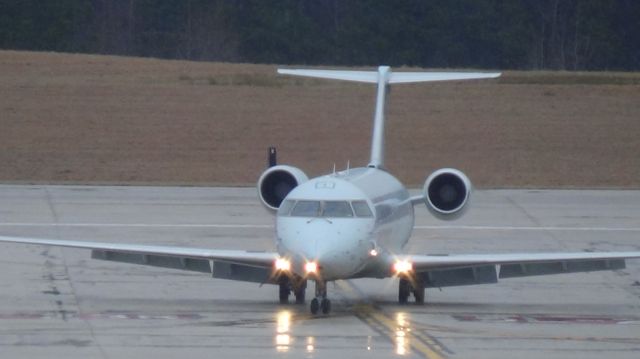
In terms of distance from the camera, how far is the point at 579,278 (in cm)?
2430

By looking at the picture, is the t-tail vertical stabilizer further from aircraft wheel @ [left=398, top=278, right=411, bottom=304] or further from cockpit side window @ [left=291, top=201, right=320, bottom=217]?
cockpit side window @ [left=291, top=201, right=320, bottom=217]

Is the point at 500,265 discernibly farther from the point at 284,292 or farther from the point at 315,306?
the point at 284,292

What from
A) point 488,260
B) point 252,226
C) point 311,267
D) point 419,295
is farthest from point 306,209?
point 252,226

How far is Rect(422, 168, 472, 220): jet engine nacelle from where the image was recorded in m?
21.6

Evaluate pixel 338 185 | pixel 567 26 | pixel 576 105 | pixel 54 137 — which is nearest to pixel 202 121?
pixel 54 137

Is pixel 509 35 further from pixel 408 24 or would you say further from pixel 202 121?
pixel 202 121

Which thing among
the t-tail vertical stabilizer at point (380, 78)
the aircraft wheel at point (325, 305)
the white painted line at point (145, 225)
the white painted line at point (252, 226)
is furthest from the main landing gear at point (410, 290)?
the white painted line at point (145, 225)

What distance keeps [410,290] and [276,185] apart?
8.80 feet

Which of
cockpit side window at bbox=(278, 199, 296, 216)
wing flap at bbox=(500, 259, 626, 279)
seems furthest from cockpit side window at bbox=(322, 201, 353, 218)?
wing flap at bbox=(500, 259, 626, 279)

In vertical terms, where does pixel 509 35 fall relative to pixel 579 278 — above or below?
above

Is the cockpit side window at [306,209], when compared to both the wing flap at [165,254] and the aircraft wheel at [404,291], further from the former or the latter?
the aircraft wheel at [404,291]

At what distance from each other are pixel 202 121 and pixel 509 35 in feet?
136

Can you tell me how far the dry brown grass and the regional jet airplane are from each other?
20565 mm

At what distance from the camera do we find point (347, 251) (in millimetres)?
18891
